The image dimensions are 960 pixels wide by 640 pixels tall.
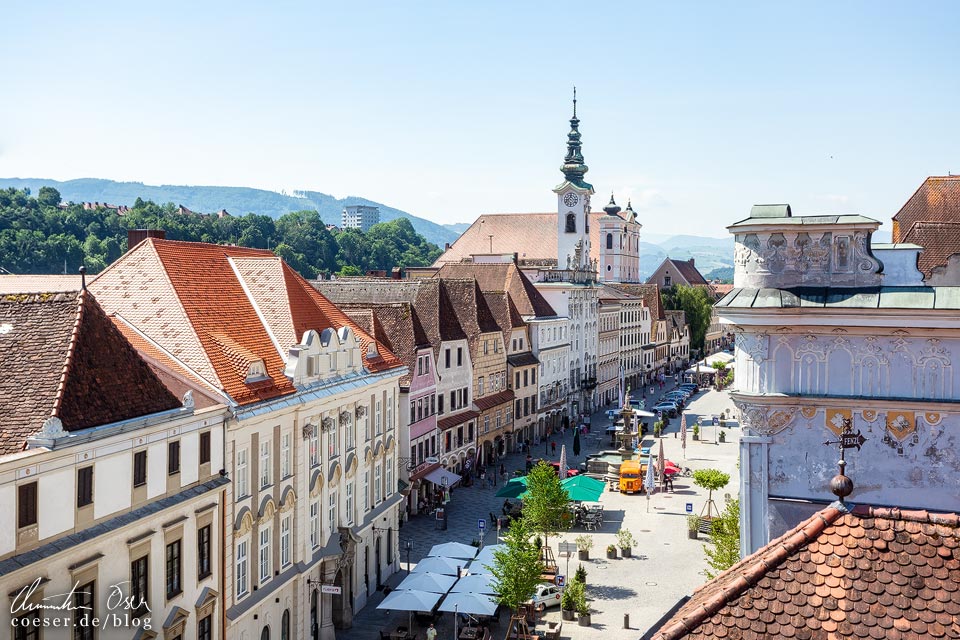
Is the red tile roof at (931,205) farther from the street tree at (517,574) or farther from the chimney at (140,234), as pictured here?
the chimney at (140,234)

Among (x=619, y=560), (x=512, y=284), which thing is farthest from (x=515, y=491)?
(x=512, y=284)

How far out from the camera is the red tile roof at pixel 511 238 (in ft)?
375

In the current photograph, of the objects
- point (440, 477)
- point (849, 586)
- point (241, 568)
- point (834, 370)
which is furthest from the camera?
point (440, 477)

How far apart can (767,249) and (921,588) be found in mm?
9229

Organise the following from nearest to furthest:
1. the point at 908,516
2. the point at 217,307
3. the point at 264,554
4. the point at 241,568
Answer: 1. the point at 908,516
2. the point at 241,568
3. the point at 264,554
4. the point at 217,307

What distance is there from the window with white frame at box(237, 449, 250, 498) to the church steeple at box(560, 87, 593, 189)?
8552 centimetres

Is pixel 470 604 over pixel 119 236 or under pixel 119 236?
under

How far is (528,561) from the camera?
30219 millimetres

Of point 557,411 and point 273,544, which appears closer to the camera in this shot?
point 273,544

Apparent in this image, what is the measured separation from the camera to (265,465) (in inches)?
1040

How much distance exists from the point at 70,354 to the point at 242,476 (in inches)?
282

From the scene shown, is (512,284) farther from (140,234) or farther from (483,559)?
(140,234)

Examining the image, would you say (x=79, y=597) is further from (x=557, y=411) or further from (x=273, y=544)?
(x=557, y=411)

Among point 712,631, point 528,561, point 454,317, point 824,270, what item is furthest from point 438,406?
point 712,631
